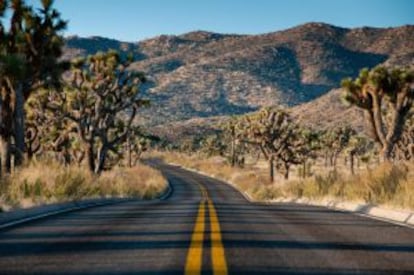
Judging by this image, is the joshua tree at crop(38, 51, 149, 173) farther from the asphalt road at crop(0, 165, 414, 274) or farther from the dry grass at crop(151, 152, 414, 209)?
the asphalt road at crop(0, 165, 414, 274)

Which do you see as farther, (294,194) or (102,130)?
(102,130)

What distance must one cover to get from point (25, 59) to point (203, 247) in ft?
51.7

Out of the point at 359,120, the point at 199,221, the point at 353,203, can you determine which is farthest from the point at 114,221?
the point at 359,120

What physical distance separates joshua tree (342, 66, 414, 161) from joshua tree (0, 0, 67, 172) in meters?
13.8

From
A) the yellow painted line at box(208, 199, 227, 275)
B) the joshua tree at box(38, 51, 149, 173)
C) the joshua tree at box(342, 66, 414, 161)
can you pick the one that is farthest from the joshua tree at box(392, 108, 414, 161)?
Answer: the yellow painted line at box(208, 199, 227, 275)

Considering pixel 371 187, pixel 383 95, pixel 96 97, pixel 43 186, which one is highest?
pixel 96 97

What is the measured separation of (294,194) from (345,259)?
25.6 m

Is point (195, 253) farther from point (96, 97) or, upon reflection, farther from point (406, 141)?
point (406, 141)

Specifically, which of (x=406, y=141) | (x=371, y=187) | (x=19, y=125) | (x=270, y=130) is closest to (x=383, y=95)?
(x=371, y=187)

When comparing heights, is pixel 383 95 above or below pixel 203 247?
above

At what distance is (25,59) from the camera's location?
21.6m

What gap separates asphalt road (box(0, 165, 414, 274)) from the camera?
6367mm

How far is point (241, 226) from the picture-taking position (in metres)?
11.0

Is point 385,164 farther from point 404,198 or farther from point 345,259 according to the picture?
point 345,259
